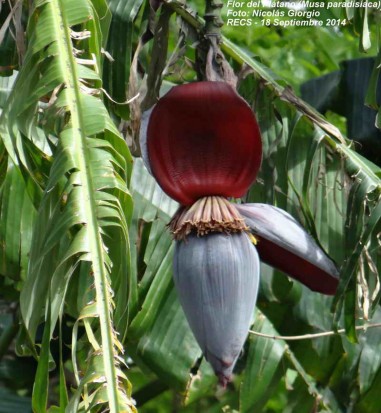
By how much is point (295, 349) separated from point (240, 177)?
78cm

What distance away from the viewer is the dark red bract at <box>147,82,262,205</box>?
3.07ft

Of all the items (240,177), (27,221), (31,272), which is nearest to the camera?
(31,272)

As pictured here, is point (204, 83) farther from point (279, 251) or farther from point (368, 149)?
point (368, 149)

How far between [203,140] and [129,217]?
0.48 ft

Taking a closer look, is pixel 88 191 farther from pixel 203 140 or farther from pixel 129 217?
pixel 203 140

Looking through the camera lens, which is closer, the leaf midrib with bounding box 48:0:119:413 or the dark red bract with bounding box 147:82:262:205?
the leaf midrib with bounding box 48:0:119:413

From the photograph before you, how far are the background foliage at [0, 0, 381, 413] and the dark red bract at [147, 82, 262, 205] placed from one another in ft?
0.27

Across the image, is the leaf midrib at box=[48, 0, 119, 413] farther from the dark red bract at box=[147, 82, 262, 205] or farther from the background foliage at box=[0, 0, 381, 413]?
the dark red bract at box=[147, 82, 262, 205]

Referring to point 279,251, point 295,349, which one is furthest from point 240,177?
point 295,349

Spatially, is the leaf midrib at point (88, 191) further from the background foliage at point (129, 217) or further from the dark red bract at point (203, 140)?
the dark red bract at point (203, 140)

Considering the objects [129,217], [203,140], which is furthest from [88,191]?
[203,140]

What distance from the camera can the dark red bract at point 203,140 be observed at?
936mm

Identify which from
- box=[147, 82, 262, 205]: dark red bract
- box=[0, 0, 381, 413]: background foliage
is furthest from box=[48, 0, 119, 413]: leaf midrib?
box=[147, 82, 262, 205]: dark red bract

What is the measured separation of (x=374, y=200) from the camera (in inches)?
48.0
